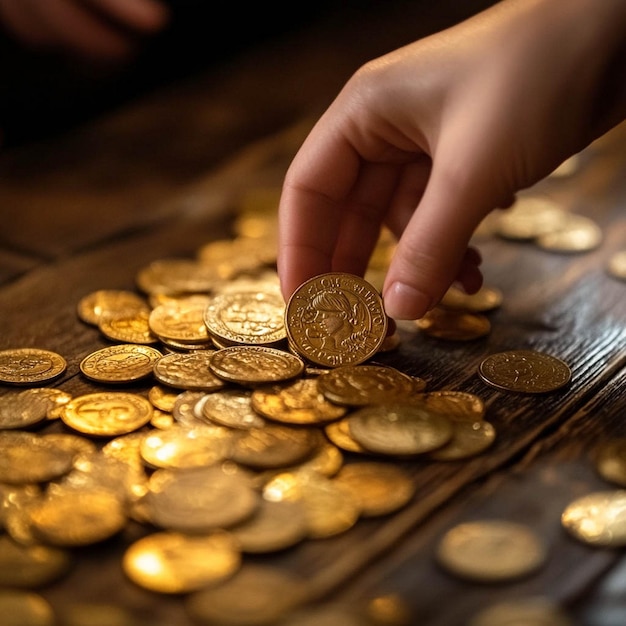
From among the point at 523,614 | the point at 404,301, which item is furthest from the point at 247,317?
the point at 523,614

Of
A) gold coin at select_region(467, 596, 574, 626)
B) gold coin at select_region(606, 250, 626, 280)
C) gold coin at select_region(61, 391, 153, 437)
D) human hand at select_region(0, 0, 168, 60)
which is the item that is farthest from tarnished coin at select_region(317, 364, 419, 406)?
human hand at select_region(0, 0, 168, 60)

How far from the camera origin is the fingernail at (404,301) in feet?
3.73

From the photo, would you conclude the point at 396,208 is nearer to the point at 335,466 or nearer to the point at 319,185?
the point at 319,185

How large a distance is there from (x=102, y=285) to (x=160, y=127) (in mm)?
922

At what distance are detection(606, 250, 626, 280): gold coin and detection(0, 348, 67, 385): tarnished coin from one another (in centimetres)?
93

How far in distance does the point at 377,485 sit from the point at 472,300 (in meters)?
0.54

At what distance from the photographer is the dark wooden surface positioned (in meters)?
0.90

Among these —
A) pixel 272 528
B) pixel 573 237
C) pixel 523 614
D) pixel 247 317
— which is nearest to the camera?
pixel 523 614

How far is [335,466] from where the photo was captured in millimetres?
1048

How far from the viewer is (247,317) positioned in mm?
Answer: 1368

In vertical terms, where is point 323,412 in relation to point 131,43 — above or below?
below

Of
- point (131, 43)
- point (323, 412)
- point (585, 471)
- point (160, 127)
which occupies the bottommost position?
point (585, 471)

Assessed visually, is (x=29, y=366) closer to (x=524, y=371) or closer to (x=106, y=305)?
(x=106, y=305)

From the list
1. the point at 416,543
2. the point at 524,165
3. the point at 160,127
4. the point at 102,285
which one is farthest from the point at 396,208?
the point at 160,127
